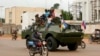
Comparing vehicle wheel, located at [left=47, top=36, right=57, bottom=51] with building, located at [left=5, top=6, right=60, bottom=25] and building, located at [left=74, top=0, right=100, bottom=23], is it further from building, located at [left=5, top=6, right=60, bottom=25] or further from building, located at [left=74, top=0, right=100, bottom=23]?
building, located at [left=5, top=6, right=60, bottom=25]

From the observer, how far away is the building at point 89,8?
92294 millimetres

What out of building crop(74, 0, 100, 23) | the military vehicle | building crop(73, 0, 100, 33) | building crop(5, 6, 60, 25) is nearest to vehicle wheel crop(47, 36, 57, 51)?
the military vehicle

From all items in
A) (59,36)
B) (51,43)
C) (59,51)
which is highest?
(59,36)

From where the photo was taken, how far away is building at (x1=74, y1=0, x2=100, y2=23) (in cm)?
9229

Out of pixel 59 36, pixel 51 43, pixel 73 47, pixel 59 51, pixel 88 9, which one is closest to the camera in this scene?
pixel 59 36

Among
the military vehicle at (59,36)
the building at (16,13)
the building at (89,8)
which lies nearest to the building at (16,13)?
the building at (16,13)

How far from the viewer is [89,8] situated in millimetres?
97688

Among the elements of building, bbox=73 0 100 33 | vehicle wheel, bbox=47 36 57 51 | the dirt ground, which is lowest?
the dirt ground

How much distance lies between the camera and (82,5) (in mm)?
102688

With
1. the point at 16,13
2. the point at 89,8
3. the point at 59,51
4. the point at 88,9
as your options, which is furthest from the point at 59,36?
the point at 16,13

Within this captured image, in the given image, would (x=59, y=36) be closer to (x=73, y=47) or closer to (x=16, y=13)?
(x=73, y=47)

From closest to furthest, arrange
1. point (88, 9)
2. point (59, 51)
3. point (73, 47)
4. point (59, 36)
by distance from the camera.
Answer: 1. point (59, 36)
2. point (59, 51)
3. point (73, 47)
4. point (88, 9)

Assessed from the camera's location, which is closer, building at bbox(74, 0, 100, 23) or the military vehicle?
the military vehicle

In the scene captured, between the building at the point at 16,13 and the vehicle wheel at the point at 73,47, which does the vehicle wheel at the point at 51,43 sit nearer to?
the vehicle wheel at the point at 73,47
